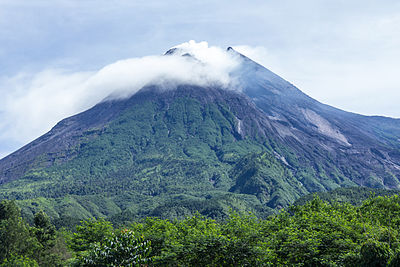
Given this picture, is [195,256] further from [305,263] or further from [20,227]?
[20,227]

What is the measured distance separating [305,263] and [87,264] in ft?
65.6

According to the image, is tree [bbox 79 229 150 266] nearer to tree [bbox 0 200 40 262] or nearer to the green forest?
the green forest

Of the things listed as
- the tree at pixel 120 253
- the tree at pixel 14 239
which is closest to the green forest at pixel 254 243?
the tree at pixel 120 253

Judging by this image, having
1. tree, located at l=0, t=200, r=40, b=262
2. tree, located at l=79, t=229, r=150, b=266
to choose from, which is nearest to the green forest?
tree, located at l=79, t=229, r=150, b=266

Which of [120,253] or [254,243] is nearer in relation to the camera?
[120,253]

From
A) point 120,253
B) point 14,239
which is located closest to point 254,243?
point 120,253

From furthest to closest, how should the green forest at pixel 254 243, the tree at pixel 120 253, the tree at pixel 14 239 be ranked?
the tree at pixel 14 239
the green forest at pixel 254 243
the tree at pixel 120 253

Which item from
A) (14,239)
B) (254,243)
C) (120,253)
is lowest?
(254,243)

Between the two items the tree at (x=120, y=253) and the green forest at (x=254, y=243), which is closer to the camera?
the tree at (x=120, y=253)

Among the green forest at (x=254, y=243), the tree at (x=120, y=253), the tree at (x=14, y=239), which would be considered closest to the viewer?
the tree at (x=120, y=253)

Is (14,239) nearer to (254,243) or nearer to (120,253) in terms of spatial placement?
(120,253)

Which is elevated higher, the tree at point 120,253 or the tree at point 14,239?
the tree at point 120,253

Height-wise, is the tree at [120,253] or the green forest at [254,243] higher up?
the tree at [120,253]

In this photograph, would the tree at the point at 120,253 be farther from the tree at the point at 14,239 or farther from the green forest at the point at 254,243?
the tree at the point at 14,239
